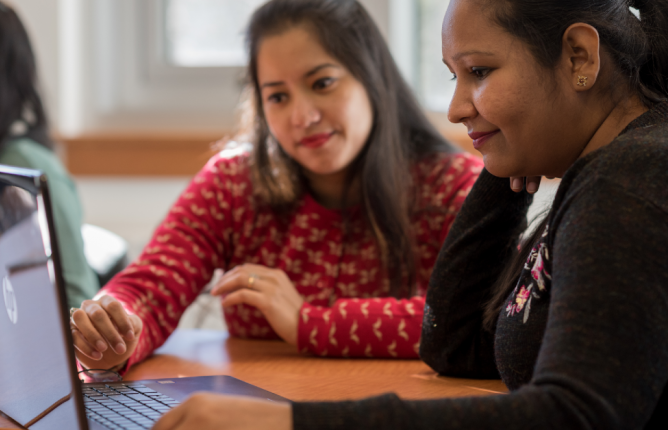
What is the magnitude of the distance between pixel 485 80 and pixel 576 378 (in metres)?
0.36

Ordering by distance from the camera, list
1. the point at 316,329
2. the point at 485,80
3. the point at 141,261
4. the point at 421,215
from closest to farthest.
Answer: the point at 485,80, the point at 316,329, the point at 141,261, the point at 421,215

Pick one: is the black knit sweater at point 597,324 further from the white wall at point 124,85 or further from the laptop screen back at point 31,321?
the white wall at point 124,85

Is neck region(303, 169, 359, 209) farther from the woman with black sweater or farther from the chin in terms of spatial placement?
the chin

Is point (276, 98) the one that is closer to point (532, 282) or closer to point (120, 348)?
point (120, 348)

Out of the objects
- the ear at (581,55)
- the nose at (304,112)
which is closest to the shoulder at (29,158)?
the nose at (304,112)

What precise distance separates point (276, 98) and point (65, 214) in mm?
622

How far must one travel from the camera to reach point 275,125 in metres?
1.39

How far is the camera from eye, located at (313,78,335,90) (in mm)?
1360

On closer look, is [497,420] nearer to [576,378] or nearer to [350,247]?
[576,378]

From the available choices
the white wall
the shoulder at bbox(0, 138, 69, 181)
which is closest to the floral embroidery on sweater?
the shoulder at bbox(0, 138, 69, 181)

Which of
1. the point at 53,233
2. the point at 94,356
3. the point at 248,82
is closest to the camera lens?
the point at 53,233

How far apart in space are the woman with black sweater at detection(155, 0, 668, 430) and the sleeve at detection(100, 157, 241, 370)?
1.59ft

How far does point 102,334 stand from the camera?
1.00 metres

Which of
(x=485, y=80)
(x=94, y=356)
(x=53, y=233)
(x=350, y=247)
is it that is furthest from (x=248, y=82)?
(x=53, y=233)
